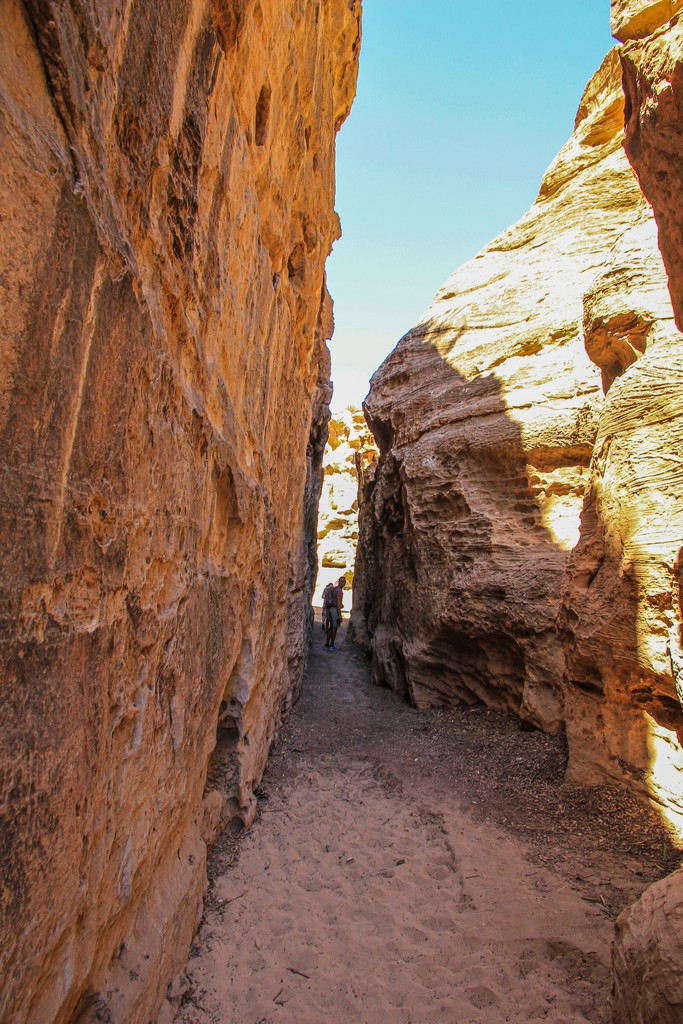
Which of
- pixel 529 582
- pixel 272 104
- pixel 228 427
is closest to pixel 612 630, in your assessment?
pixel 529 582

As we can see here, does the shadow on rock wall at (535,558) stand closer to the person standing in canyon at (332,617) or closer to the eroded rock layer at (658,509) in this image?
the eroded rock layer at (658,509)

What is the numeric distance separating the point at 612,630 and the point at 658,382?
2.39 meters

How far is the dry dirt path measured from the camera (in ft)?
10.8

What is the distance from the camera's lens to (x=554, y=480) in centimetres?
798

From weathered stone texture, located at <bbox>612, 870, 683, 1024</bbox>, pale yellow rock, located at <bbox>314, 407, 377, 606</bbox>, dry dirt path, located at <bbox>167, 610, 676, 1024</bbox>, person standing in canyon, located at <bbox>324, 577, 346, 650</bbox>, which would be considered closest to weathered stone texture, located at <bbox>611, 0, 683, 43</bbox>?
weathered stone texture, located at <bbox>612, 870, 683, 1024</bbox>

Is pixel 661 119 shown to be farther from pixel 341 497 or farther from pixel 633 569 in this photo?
pixel 341 497

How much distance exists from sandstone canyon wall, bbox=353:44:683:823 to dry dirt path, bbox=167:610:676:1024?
0.71m

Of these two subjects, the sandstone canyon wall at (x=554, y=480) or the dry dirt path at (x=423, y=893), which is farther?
the sandstone canyon wall at (x=554, y=480)

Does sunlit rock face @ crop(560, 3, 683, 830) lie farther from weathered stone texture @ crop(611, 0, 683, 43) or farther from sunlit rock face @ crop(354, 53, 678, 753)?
weathered stone texture @ crop(611, 0, 683, 43)

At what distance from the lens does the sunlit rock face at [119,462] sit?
5.23 feet

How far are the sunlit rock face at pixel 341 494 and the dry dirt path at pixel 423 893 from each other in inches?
754

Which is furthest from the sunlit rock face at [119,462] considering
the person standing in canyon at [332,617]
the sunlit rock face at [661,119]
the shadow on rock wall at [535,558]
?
the person standing in canyon at [332,617]

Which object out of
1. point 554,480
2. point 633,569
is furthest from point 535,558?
point 633,569

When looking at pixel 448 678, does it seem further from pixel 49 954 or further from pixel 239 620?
pixel 49 954
